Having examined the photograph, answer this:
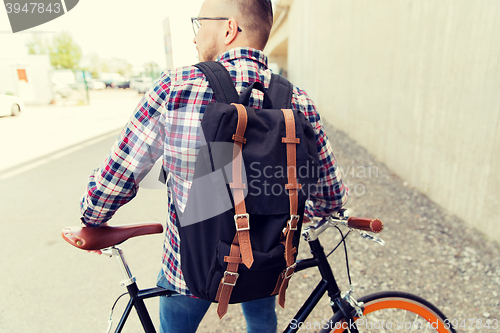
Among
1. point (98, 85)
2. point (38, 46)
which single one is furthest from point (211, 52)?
point (38, 46)

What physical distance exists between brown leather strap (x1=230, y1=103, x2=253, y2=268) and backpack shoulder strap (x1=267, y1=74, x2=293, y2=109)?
18 cm

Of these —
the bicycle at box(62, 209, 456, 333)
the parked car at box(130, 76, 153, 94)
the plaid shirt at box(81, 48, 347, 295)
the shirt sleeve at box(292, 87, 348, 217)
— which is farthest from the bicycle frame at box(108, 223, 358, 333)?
the parked car at box(130, 76, 153, 94)

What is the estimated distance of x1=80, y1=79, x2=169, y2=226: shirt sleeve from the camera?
1.00 m

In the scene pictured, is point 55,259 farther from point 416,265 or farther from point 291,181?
point 416,265

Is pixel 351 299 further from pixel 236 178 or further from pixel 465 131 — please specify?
pixel 465 131

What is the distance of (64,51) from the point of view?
3294cm

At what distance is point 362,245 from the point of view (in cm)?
319

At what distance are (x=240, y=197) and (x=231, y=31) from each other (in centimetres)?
63

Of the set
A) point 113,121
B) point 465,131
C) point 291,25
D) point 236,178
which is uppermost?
point 291,25

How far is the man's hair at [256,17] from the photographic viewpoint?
1171 mm

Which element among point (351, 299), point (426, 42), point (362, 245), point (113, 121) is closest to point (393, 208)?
point (362, 245)

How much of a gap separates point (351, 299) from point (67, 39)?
129ft

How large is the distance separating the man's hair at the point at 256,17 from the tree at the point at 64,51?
38.3m

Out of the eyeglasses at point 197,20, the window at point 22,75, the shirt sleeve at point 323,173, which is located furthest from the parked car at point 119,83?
the shirt sleeve at point 323,173
